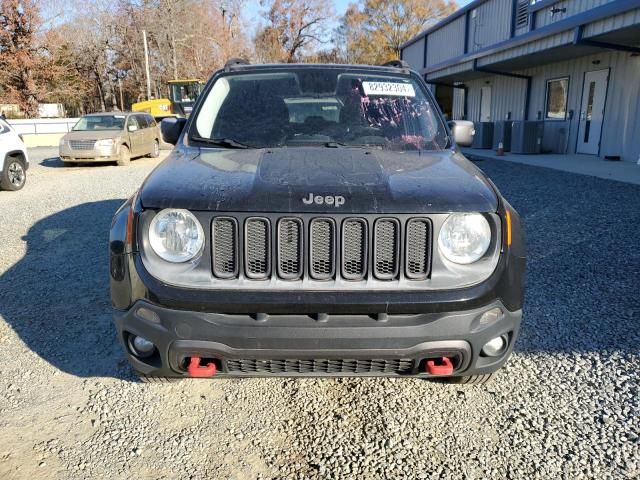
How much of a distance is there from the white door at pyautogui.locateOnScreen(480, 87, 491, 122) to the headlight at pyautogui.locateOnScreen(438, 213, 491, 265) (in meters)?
22.5

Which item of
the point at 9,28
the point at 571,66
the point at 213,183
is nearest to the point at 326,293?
the point at 213,183

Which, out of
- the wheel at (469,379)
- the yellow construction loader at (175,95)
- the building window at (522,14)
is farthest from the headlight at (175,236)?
the yellow construction loader at (175,95)

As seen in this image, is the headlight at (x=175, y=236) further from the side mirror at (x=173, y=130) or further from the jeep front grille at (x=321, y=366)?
the side mirror at (x=173, y=130)

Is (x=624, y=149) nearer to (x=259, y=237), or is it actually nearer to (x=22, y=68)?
(x=259, y=237)

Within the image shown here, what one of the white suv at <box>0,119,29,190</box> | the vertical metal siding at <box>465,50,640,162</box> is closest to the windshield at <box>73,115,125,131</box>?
the white suv at <box>0,119,29,190</box>

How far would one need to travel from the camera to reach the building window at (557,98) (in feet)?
55.0

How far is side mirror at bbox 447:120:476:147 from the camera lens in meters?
3.49

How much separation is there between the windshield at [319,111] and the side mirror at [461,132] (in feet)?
0.64

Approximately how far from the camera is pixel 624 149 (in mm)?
13852

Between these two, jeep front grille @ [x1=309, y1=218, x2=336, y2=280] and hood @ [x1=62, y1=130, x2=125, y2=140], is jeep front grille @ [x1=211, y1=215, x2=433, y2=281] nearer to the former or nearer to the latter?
jeep front grille @ [x1=309, y1=218, x2=336, y2=280]

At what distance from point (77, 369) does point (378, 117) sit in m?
2.57

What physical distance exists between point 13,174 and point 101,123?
5.57 m

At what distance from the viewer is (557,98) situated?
1733 cm

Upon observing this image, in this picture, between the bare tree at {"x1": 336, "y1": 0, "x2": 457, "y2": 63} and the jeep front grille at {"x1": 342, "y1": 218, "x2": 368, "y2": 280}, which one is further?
the bare tree at {"x1": 336, "y1": 0, "x2": 457, "y2": 63}
